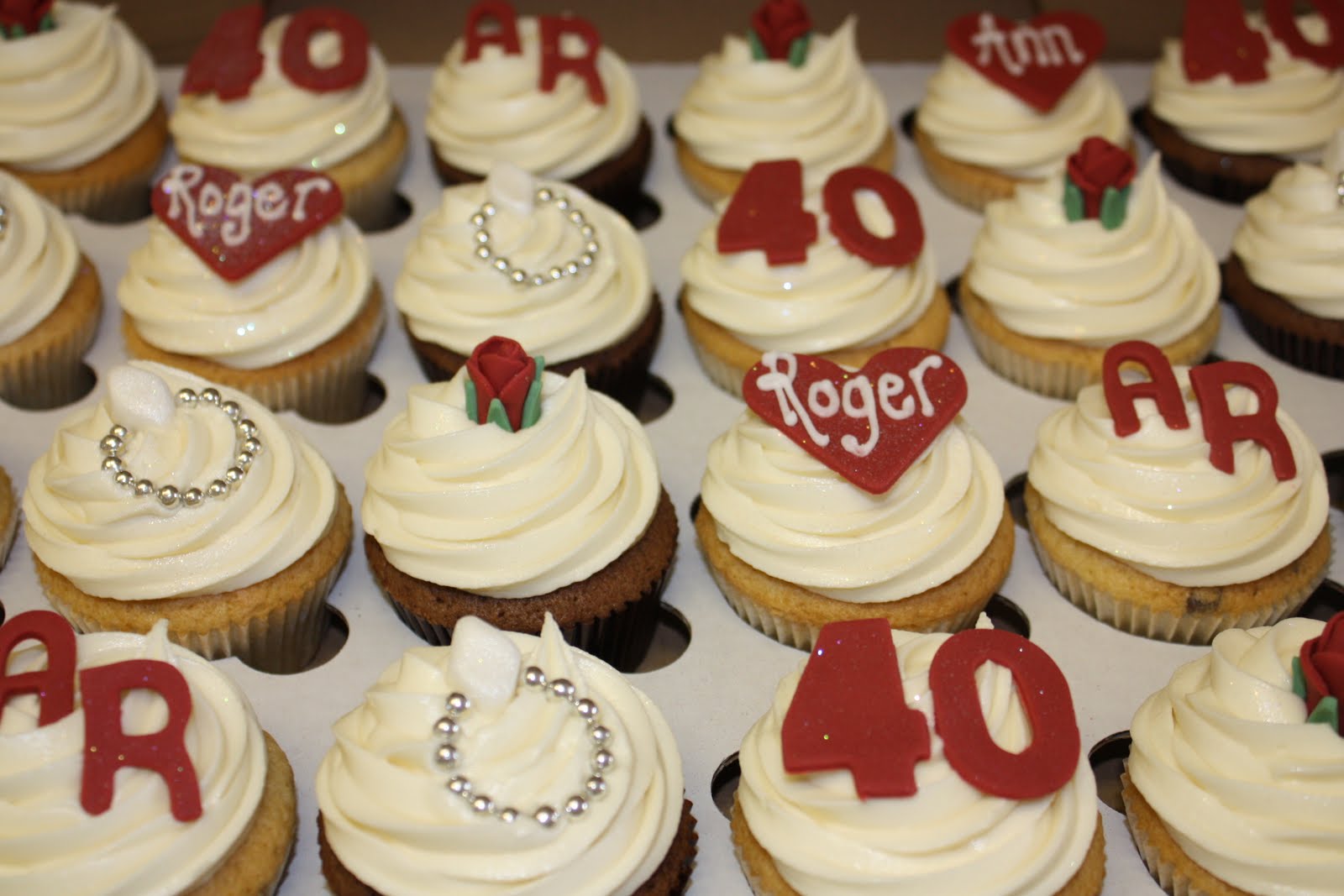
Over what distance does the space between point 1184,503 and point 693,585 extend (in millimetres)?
1171

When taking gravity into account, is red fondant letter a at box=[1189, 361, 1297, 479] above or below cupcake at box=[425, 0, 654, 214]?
above

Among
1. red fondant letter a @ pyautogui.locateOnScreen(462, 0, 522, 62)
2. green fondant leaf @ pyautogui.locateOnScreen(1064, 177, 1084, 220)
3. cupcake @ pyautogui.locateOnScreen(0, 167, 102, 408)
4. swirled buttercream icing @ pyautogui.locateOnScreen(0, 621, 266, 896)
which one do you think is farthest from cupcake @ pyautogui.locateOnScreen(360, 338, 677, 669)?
red fondant letter a @ pyautogui.locateOnScreen(462, 0, 522, 62)

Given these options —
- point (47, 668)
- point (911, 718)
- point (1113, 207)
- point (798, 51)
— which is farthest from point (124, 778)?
point (798, 51)

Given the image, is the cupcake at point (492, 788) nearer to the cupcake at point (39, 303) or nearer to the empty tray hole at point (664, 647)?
the empty tray hole at point (664, 647)

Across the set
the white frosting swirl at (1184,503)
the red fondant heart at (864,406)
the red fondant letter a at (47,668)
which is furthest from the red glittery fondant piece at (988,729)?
the red fondant letter a at (47,668)

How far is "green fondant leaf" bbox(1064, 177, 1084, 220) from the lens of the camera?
385 cm

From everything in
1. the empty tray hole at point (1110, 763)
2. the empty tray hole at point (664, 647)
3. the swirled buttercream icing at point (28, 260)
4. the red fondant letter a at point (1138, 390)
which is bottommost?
the empty tray hole at point (664, 647)

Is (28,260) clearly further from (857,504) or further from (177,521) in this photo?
(857,504)

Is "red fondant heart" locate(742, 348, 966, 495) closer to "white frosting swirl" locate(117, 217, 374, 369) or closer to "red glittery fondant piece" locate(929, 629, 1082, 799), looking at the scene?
"red glittery fondant piece" locate(929, 629, 1082, 799)

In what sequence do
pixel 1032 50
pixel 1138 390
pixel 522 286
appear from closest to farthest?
1. pixel 1138 390
2. pixel 522 286
3. pixel 1032 50

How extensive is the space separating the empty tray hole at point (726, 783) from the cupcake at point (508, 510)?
42 cm

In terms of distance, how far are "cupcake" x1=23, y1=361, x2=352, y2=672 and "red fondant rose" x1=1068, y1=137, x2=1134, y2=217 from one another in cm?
217

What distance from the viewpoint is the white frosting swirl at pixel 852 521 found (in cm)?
316

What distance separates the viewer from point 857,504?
3.18m
